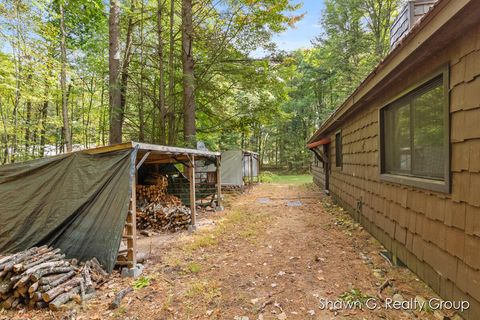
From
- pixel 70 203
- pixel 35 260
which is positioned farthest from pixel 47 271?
pixel 70 203

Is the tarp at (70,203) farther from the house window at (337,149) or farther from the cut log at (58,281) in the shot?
the house window at (337,149)

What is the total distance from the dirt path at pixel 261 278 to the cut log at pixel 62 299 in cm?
A: 10

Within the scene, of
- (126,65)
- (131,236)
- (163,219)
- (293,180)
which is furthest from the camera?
(293,180)

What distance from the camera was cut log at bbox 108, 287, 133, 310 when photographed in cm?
284

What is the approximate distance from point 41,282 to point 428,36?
4878 millimetres

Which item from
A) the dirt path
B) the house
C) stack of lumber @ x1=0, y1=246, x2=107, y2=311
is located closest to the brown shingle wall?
the house

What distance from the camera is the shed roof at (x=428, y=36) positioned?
1941 mm

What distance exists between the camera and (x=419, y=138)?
3.12 meters

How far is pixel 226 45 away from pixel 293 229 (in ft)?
21.7

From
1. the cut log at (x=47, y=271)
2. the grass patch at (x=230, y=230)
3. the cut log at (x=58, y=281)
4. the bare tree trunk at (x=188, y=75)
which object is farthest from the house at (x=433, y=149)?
the bare tree trunk at (x=188, y=75)

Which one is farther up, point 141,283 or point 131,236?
point 131,236

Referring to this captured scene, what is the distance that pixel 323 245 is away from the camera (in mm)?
4438

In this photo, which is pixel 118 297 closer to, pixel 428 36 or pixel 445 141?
pixel 445 141

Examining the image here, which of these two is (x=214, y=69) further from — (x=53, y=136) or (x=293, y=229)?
(x=53, y=136)
